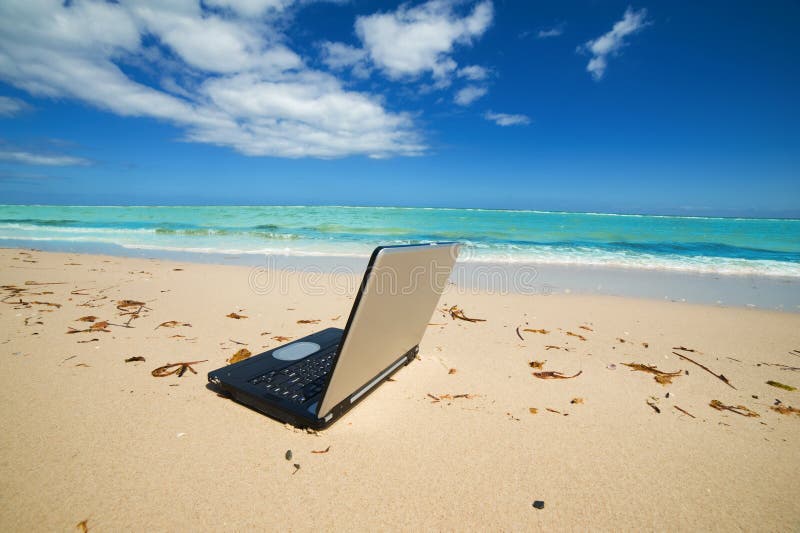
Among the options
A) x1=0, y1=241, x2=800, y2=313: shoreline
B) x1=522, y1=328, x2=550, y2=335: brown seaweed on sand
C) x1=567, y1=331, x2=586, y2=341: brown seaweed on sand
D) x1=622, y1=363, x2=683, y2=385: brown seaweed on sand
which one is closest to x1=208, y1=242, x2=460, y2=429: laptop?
x1=522, y1=328, x2=550, y2=335: brown seaweed on sand

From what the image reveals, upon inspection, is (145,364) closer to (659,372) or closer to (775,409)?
(659,372)

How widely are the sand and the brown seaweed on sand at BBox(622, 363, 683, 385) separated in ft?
0.29

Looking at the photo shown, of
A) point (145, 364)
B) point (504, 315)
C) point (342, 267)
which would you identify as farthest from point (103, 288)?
point (504, 315)

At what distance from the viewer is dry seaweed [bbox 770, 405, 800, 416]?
7.36ft

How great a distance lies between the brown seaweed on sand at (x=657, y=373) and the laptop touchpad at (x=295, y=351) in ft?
9.01

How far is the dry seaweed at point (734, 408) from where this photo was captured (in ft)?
7.22

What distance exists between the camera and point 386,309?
1.62 metres

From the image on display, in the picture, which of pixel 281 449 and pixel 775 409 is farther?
pixel 775 409

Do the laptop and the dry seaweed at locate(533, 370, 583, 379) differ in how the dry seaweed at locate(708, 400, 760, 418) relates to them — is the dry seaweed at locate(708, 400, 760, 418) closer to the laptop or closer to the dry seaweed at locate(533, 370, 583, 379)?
the dry seaweed at locate(533, 370, 583, 379)

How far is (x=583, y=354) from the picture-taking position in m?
3.11

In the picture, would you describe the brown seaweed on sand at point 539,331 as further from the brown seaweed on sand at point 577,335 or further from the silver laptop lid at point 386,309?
the silver laptop lid at point 386,309

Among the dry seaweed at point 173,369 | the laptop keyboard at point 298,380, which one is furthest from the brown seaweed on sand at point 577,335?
the dry seaweed at point 173,369

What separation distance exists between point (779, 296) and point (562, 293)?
14.5 ft

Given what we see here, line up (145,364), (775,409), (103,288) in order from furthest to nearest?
(103,288)
(145,364)
(775,409)
